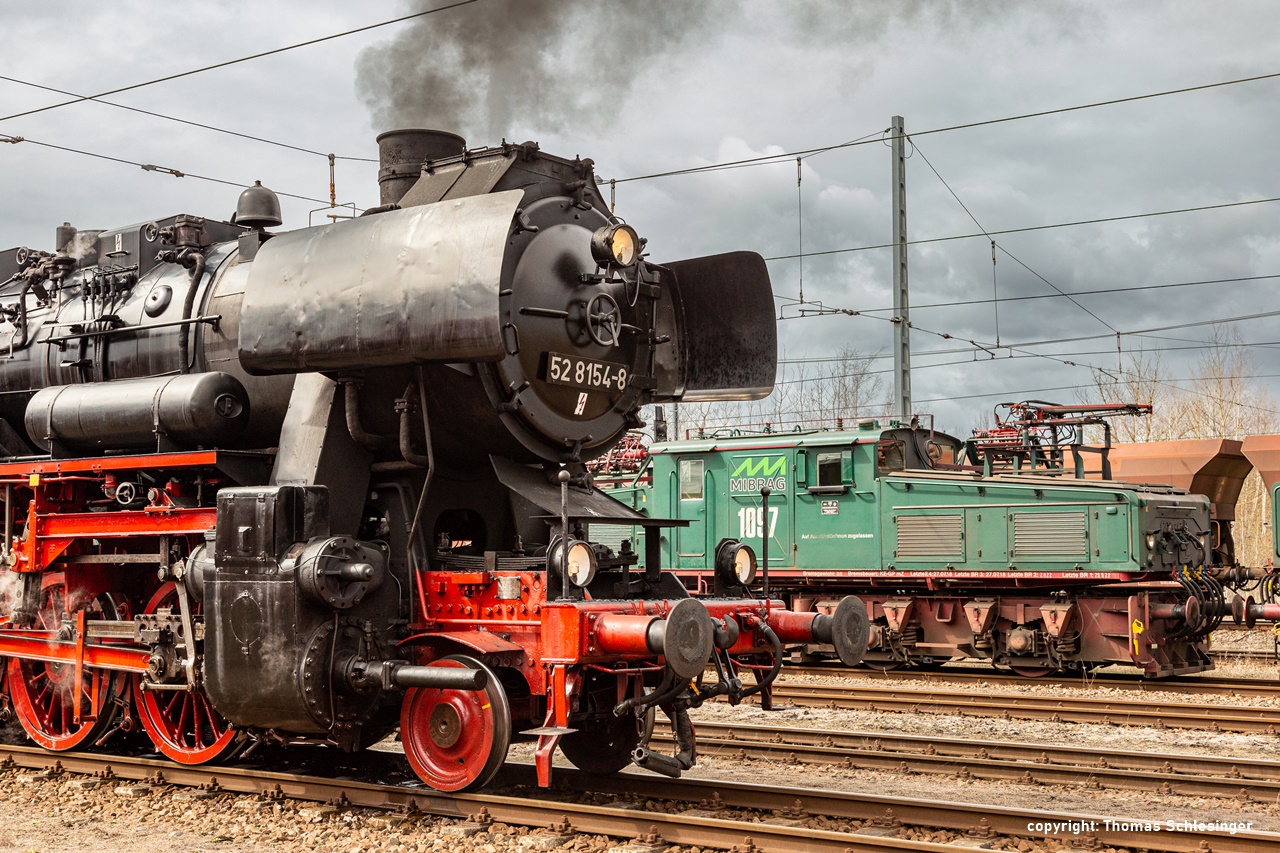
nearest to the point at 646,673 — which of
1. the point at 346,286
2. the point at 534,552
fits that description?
the point at 534,552

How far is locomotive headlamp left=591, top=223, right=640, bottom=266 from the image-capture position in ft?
24.5

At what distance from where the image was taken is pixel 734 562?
8.06 meters

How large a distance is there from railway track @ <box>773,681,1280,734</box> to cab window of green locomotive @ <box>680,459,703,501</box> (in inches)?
151

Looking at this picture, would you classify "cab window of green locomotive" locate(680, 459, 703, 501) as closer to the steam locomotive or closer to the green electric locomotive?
the green electric locomotive

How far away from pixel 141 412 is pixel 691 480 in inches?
363

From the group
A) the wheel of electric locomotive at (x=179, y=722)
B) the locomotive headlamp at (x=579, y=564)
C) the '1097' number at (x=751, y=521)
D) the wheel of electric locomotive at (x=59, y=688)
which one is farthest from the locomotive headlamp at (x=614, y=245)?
the '1097' number at (x=751, y=521)

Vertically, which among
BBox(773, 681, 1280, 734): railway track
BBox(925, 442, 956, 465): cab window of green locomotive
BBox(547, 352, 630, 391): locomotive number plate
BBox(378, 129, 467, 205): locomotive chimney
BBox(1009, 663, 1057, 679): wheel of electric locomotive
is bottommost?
BBox(1009, 663, 1057, 679): wheel of electric locomotive

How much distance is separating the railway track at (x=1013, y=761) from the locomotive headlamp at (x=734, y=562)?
5.77 ft

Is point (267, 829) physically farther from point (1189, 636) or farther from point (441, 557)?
point (1189, 636)

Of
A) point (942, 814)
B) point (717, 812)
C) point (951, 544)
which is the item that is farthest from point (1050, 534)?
point (717, 812)

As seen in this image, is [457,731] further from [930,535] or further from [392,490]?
[930,535]

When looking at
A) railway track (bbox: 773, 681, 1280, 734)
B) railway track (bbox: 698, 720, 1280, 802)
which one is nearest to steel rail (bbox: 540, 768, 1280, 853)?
railway track (bbox: 698, 720, 1280, 802)

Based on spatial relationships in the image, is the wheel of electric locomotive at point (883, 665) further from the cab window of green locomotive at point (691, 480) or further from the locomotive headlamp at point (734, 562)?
the locomotive headlamp at point (734, 562)

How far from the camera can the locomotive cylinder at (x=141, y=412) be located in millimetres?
7910
